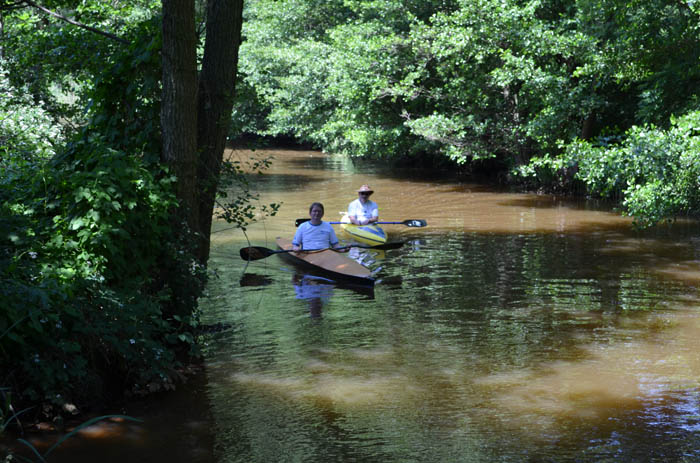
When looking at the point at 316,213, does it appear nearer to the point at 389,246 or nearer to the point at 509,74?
the point at 389,246

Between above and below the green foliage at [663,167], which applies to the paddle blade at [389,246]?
below

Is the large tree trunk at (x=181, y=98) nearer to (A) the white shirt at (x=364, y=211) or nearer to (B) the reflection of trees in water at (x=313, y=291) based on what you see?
(B) the reflection of trees in water at (x=313, y=291)

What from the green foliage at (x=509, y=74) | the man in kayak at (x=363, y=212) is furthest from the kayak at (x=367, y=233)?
the green foliage at (x=509, y=74)

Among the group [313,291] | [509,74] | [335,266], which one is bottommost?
[313,291]

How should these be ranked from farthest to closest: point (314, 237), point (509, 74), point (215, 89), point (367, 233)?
1. point (509, 74)
2. point (367, 233)
3. point (314, 237)
4. point (215, 89)

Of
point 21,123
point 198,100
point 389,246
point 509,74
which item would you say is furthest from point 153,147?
point 509,74

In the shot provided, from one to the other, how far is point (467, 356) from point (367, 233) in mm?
6678

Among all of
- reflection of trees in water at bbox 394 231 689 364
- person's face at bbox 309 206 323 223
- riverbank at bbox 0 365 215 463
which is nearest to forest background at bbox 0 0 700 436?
riverbank at bbox 0 365 215 463

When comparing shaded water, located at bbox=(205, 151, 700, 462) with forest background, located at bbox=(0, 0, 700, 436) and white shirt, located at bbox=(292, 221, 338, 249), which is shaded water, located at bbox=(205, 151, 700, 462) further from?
forest background, located at bbox=(0, 0, 700, 436)

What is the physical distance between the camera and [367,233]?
1405 cm

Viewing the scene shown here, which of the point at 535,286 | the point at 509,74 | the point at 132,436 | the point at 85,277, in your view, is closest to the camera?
the point at 132,436

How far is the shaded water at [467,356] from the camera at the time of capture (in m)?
5.52

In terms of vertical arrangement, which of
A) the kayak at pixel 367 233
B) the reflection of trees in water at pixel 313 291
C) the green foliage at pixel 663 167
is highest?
the green foliage at pixel 663 167

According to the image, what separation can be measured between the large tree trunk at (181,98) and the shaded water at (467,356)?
1839 mm
